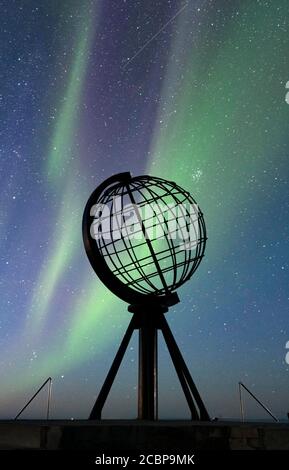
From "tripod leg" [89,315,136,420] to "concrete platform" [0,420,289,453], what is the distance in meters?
3.58

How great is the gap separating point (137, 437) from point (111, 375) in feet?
13.1

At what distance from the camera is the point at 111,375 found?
10617mm

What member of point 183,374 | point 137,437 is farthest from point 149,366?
point 137,437

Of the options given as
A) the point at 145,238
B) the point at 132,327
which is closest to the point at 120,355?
the point at 132,327

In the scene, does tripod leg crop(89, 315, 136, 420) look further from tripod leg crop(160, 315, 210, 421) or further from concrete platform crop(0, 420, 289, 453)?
concrete platform crop(0, 420, 289, 453)

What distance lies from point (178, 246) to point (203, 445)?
501cm

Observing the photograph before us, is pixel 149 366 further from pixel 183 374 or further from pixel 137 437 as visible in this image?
pixel 137 437

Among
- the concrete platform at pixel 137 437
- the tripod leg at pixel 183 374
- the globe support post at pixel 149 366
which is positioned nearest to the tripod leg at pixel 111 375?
the globe support post at pixel 149 366

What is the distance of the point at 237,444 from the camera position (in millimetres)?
6496

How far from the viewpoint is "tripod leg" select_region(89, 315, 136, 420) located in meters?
10.3

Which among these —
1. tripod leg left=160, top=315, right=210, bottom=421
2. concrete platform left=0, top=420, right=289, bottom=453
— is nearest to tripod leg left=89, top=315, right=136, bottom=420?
tripod leg left=160, top=315, right=210, bottom=421
